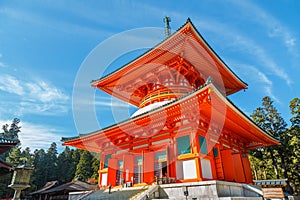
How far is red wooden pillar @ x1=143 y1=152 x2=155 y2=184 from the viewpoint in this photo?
385 inches

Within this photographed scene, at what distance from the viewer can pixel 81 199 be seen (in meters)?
9.80

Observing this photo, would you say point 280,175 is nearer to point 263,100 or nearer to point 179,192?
point 263,100

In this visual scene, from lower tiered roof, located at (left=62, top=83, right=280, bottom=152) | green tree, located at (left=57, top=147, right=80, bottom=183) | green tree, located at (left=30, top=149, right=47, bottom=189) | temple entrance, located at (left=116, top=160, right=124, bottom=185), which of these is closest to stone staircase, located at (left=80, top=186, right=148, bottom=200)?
temple entrance, located at (left=116, top=160, right=124, bottom=185)

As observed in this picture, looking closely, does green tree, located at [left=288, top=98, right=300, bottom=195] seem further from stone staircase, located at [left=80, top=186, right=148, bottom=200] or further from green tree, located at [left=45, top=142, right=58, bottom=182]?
green tree, located at [left=45, top=142, right=58, bottom=182]

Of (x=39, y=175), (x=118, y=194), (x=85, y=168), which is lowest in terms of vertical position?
(x=118, y=194)

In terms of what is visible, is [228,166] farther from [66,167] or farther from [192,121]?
[66,167]

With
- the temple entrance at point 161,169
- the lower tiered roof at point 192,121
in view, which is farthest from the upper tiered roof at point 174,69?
the temple entrance at point 161,169

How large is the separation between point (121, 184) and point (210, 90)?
728 centimetres

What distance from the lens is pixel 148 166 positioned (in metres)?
9.99

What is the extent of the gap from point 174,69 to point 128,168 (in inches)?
256

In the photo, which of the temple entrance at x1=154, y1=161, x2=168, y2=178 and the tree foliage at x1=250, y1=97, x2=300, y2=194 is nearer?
the temple entrance at x1=154, y1=161, x2=168, y2=178

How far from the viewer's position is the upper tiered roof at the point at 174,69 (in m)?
10.8

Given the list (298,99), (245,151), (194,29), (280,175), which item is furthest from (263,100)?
(194,29)

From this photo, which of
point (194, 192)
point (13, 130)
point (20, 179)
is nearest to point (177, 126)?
point (194, 192)
